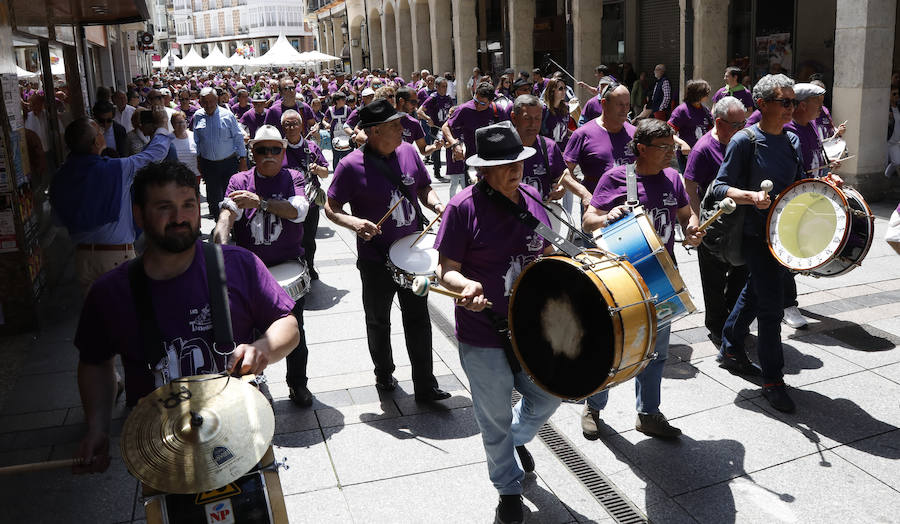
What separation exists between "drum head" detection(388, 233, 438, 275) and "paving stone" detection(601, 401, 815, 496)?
152cm

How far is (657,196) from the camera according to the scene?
4.76m

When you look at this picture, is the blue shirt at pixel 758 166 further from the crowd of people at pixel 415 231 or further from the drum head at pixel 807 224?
the drum head at pixel 807 224

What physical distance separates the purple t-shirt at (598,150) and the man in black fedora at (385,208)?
5.21ft

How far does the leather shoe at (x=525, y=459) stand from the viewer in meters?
4.41

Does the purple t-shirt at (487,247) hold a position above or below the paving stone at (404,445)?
above

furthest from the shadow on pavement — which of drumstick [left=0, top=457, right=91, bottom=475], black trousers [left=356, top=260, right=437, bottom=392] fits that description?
drumstick [left=0, top=457, right=91, bottom=475]

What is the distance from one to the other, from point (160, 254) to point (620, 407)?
3.43 metres

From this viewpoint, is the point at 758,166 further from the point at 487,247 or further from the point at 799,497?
the point at 487,247

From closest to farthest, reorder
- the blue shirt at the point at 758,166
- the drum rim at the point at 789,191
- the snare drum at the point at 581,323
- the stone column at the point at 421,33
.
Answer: the snare drum at the point at 581,323 < the drum rim at the point at 789,191 < the blue shirt at the point at 758,166 < the stone column at the point at 421,33

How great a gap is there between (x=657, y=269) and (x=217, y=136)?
813 cm

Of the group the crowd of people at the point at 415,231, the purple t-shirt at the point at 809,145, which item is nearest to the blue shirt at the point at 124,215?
the crowd of people at the point at 415,231

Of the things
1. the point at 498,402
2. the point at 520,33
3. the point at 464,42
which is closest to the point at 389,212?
the point at 498,402

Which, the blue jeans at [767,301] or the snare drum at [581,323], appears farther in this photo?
the blue jeans at [767,301]

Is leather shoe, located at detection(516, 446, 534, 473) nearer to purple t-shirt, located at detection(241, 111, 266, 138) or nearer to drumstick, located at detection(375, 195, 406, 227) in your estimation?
drumstick, located at detection(375, 195, 406, 227)
